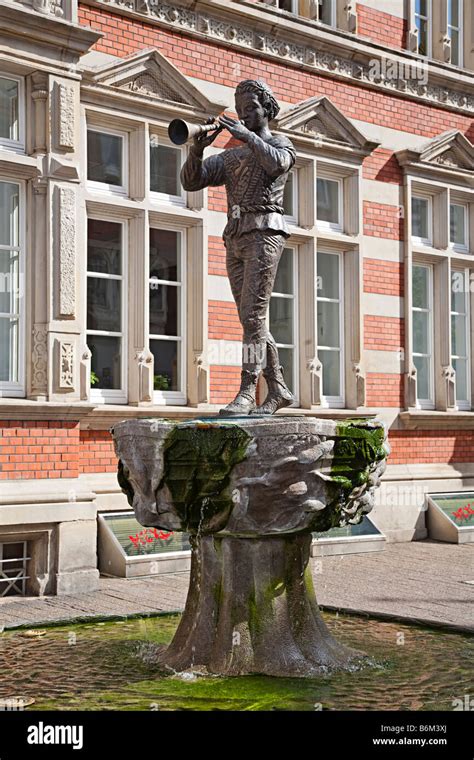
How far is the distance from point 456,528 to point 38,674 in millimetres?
7976

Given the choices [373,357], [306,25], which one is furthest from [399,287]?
[306,25]

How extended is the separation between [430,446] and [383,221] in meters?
2.92

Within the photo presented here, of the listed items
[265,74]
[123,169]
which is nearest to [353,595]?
[123,169]

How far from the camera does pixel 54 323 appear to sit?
30.6 feet

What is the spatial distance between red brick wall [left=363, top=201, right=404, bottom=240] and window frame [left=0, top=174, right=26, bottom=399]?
194 inches

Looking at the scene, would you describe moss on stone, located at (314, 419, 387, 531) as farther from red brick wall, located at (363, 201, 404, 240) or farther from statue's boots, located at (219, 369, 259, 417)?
red brick wall, located at (363, 201, 404, 240)

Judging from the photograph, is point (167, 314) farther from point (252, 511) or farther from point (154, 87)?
point (252, 511)

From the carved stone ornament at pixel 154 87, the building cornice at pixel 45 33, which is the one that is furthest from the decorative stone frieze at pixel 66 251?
the carved stone ornament at pixel 154 87

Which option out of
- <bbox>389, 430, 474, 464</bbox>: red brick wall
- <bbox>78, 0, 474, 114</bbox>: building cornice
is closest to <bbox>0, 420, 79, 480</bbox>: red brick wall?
<bbox>78, 0, 474, 114</bbox>: building cornice

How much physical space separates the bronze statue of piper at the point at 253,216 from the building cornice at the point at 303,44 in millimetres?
4654

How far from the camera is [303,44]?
1230 cm

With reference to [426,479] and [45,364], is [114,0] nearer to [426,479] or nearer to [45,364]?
[45,364]

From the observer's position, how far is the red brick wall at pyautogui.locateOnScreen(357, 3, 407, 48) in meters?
13.0

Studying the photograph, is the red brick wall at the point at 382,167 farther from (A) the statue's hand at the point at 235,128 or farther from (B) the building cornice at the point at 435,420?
(A) the statue's hand at the point at 235,128
